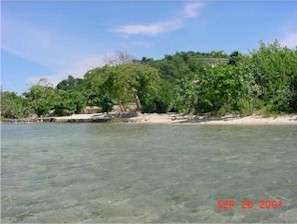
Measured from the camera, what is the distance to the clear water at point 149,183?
7809 millimetres

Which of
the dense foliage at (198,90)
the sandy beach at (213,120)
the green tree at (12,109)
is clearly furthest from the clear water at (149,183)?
the green tree at (12,109)

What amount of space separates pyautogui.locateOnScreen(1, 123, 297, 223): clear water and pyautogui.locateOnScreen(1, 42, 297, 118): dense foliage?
18873 mm

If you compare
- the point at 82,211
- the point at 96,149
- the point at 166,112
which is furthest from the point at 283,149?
the point at 166,112

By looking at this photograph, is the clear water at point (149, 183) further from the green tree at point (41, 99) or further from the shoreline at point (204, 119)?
the green tree at point (41, 99)

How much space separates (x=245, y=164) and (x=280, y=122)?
1859cm

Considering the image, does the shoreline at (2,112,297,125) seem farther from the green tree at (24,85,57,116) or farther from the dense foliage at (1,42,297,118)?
the green tree at (24,85,57,116)

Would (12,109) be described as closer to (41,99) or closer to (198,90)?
(41,99)

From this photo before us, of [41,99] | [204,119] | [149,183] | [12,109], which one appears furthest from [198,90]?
[149,183]
